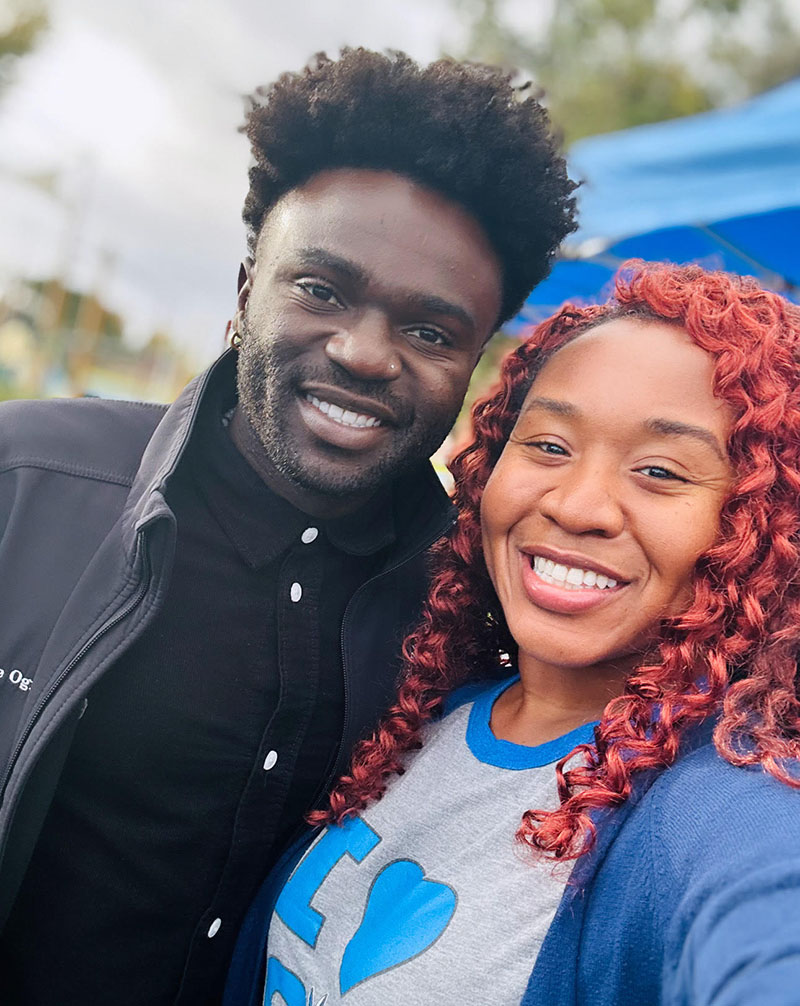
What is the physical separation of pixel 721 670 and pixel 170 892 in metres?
1.13

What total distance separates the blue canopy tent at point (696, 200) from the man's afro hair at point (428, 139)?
194 cm

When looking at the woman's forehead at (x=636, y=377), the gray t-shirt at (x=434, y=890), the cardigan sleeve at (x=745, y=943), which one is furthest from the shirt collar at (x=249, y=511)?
the cardigan sleeve at (x=745, y=943)

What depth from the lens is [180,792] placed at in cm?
176

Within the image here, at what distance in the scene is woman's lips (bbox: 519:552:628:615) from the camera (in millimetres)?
1426

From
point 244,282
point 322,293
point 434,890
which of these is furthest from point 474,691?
point 244,282

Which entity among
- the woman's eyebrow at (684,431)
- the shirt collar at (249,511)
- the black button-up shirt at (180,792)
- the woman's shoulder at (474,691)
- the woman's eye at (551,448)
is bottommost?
the black button-up shirt at (180,792)

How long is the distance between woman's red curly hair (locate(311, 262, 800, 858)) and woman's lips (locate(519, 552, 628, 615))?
10 cm

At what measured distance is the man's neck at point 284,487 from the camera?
1964 millimetres

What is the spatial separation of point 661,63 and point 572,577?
1976 centimetres

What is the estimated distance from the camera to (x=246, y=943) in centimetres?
176

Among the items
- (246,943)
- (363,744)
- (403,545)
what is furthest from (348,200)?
(246,943)

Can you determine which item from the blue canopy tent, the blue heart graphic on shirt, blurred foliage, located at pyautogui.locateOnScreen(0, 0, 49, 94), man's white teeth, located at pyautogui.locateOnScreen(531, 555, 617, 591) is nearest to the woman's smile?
man's white teeth, located at pyautogui.locateOnScreen(531, 555, 617, 591)

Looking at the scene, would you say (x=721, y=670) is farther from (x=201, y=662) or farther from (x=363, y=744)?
(x=201, y=662)

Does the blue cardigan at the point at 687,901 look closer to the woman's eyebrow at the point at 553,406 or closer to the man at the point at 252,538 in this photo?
the woman's eyebrow at the point at 553,406
